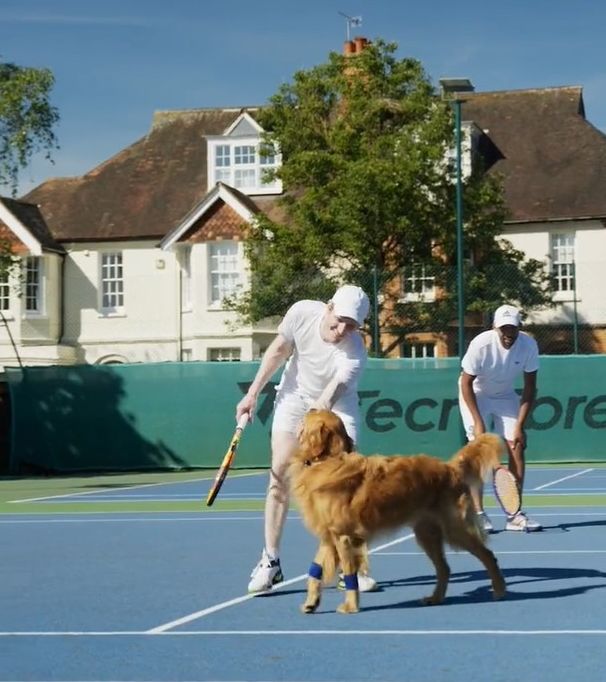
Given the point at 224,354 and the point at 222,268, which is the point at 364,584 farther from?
the point at 222,268

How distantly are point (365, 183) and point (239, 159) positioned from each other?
10791mm

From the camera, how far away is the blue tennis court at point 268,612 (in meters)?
6.62

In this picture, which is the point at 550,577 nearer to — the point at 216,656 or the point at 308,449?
the point at 308,449

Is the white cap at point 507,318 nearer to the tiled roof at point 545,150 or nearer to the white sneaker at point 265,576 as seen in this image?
the white sneaker at point 265,576

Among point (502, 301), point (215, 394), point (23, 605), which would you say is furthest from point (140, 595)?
point (502, 301)

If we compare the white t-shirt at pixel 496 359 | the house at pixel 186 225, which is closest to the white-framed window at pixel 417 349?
the house at pixel 186 225

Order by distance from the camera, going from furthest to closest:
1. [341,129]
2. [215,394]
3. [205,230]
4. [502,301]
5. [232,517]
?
[205,230] → [341,129] → [502,301] → [215,394] → [232,517]

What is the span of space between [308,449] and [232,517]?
7.18m

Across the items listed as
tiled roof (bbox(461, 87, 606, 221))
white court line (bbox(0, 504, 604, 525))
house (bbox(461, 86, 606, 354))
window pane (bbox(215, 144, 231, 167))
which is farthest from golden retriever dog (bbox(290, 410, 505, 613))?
window pane (bbox(215, 144, 231, 167))

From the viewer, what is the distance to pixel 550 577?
31.3 feet

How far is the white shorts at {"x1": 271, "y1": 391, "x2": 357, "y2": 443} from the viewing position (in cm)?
881

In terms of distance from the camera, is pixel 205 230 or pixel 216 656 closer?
pixel 216 656

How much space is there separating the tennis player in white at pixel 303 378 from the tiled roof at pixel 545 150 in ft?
110

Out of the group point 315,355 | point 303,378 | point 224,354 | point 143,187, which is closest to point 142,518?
point 303,378
